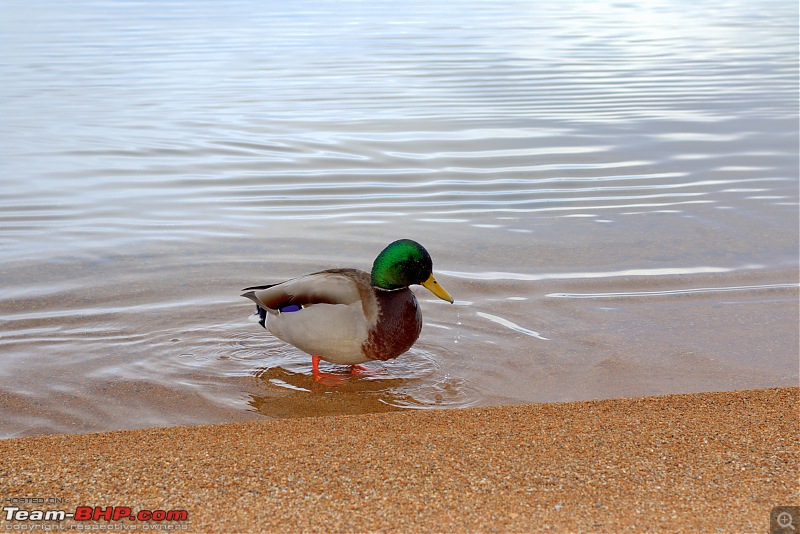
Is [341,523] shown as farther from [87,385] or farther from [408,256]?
[87,385]

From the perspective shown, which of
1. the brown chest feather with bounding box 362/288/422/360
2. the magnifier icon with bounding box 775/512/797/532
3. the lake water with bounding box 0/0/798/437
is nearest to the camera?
the magnifier icon with bounding box 775/512/797/532

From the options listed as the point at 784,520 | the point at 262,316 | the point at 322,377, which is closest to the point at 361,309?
the point at 322,377

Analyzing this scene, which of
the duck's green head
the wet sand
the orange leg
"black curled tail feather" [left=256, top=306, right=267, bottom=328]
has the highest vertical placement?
the duck's green head

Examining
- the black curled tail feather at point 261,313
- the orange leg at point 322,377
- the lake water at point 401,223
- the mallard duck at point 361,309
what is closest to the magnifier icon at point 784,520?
the lake water at point 401,223

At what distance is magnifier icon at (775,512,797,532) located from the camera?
123 inches

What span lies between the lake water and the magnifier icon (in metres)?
1.79

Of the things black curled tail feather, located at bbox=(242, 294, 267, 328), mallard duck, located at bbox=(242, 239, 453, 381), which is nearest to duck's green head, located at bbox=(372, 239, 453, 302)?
mallard duck, located at bbox=(242, 239, 453, 381)

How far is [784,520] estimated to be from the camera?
3.15 meters

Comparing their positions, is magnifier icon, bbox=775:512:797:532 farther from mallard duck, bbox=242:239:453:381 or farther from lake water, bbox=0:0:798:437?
mallard duck, bbox=242:239:453:381

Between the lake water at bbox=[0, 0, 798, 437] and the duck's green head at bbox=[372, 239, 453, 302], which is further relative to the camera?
the lake water at bbox=[0, 0, 798, 437]

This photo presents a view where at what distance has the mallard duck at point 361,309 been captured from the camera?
4.81m

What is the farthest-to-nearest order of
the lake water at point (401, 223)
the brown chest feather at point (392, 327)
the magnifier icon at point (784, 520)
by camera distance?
the lake water at point (401, 223) → the brown chest feather at point (392, 327) → the magnifier icon at point (784, 520)

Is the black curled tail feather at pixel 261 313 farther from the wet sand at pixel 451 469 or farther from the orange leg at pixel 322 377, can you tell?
the wet sand at pixel 451 469

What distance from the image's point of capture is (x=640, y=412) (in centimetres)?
426
